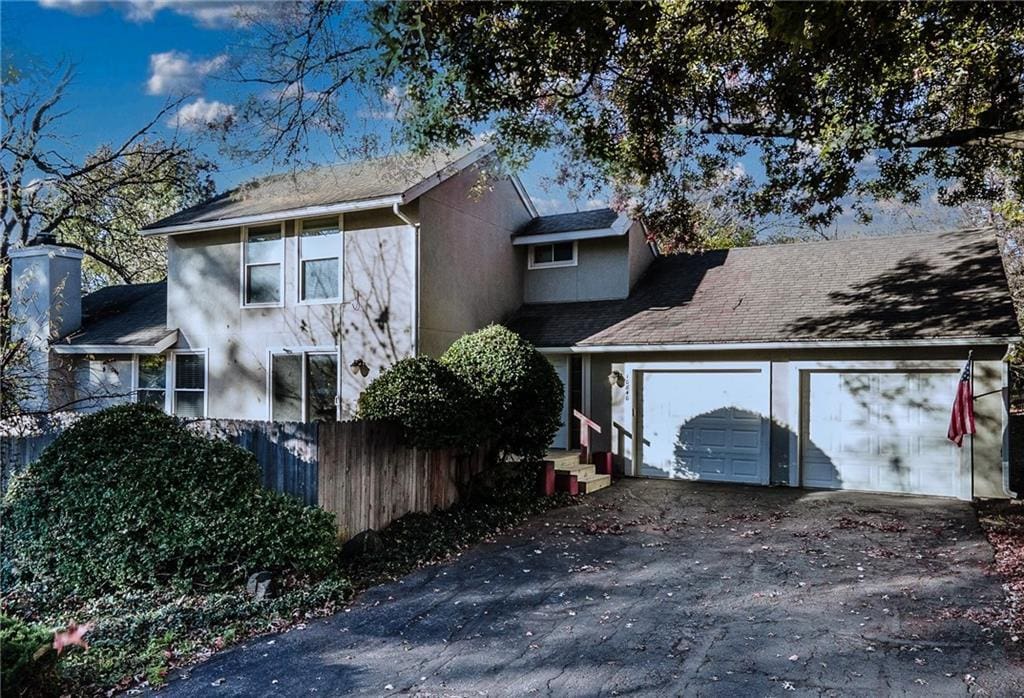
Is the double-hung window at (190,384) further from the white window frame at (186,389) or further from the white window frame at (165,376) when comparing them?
the white window frame at (165,376)

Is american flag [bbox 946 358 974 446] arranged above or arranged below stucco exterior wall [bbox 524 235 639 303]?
below

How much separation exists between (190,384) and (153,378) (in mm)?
1046

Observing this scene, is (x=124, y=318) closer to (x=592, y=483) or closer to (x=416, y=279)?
(x=416, y=279)

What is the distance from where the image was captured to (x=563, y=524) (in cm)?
875

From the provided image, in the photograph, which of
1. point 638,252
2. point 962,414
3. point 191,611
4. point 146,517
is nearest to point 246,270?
point 146,517

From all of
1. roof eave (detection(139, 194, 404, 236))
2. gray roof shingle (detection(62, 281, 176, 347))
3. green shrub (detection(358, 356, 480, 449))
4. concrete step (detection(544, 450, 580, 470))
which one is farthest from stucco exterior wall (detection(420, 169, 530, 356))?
gray roof shingle (detection(62, 281, 176, 347))

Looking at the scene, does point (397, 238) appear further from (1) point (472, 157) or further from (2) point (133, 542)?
(2) point (133, 542)

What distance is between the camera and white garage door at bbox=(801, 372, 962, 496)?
1019 centimetres

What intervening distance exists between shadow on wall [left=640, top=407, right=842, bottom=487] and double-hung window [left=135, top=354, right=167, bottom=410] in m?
10.1

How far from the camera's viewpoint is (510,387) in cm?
927

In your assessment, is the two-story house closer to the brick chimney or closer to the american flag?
the brick chimney

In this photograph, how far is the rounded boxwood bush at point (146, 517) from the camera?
246 inches

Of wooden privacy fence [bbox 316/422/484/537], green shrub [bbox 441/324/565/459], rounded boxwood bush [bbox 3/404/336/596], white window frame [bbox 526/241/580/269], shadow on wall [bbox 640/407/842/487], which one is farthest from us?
white window frame [bbox 526/241/580/269]

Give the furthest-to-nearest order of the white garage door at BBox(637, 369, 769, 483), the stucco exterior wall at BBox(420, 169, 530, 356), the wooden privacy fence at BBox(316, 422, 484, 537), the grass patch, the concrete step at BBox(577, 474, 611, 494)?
the stucco exterior wall at BBox(420, 169, 530, 356)
the white garage door at BBox(637, 369, 769, 483)
the concrete step at BBox(577, 474, 611, 494)
the wooden privacy fence at BBox(316, 422, 484, 537)
the grass patch
